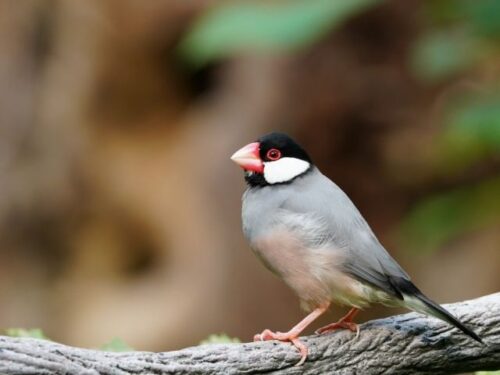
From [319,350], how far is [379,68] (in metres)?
5.05

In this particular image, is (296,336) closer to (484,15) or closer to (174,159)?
(484,15)

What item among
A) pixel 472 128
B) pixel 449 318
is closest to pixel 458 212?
pixel 472 128

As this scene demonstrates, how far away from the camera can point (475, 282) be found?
25.0 ft

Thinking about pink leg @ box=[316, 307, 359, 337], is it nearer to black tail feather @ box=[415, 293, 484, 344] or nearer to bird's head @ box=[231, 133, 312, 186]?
black tail feather @ box=[415, 293, 484, 344]

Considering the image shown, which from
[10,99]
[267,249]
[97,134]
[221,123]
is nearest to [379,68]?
[221,123]

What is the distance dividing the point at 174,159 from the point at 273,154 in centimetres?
484

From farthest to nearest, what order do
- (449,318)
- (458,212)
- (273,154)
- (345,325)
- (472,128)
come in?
(458,212), (472,128), (273,154), (345,325), (449,318)

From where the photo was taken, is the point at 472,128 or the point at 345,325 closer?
the point at 345,325

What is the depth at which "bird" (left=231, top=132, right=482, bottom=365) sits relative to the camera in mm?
3029

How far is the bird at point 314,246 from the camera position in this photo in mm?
3029

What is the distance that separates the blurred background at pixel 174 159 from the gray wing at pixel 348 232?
4143 mm

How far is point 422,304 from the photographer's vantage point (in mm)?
2926

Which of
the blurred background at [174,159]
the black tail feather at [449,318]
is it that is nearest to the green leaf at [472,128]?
the black tail feather at [449,318]

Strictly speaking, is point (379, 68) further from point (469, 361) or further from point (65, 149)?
point (469, 361)
